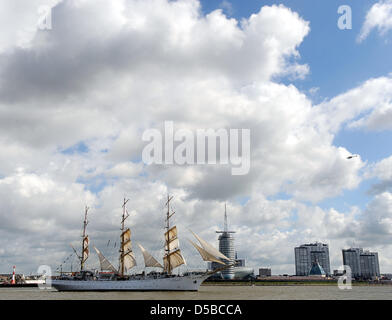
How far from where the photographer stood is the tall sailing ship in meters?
122

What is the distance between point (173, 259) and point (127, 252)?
23367 millimetres

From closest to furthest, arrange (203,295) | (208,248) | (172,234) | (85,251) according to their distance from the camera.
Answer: (203,295)
(208,248)
(172,234)
(85,251)

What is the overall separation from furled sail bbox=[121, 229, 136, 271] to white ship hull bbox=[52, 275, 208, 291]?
10261 mm

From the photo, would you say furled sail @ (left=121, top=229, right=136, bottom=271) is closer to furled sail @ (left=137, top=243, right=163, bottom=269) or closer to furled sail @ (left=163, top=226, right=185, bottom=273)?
furled sail @ (left=137, top=243, right=163, bottom=269)

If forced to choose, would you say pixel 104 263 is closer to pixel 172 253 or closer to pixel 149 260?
pixel 149 260

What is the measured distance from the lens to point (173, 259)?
130 m

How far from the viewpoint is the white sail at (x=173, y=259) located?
129 m

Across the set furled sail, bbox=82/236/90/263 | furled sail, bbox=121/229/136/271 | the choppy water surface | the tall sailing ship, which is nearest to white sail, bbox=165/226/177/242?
the tall sailing ship

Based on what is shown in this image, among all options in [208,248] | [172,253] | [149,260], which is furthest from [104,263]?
[208,248]
